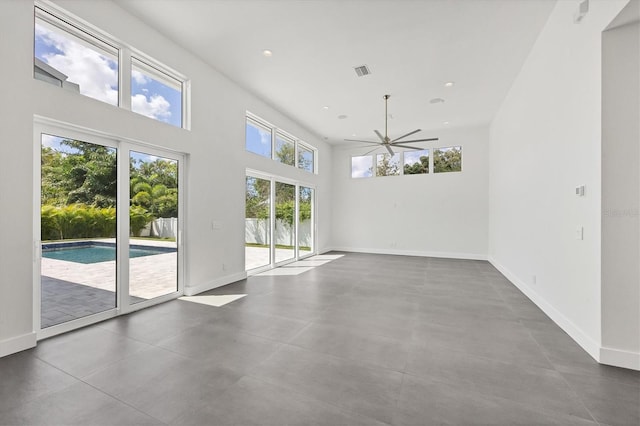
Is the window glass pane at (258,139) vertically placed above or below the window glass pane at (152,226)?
above

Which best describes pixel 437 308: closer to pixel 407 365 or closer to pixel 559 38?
pixel 407 365

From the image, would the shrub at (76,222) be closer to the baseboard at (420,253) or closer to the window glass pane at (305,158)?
the window glass pane at (305,158)

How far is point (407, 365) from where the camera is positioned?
92.5 inches

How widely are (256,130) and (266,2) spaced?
3092 mm

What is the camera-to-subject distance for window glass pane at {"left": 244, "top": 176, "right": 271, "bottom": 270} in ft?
19.0

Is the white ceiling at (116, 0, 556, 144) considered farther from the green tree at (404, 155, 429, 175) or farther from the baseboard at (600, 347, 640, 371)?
the baseboard at (600, 347, 640, 371)

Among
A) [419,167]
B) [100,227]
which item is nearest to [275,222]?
[100,227]

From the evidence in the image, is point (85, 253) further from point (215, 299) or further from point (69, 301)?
point (215, 299)

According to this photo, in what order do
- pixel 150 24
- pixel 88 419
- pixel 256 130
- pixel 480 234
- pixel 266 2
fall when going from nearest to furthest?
1. pixel 88 419
2. pixel 266 2
3. pixel 150 24
4. pixel 256 130
5. pixel 480 234

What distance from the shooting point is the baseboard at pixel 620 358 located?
7.54 ft

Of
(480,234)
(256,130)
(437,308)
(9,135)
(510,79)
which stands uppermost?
(510,79)

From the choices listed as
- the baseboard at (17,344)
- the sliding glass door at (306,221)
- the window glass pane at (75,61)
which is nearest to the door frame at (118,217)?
the baseboard at (17,344)

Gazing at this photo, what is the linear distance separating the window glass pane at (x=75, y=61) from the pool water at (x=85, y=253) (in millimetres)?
1765

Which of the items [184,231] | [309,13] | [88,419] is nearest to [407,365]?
[88,419]
